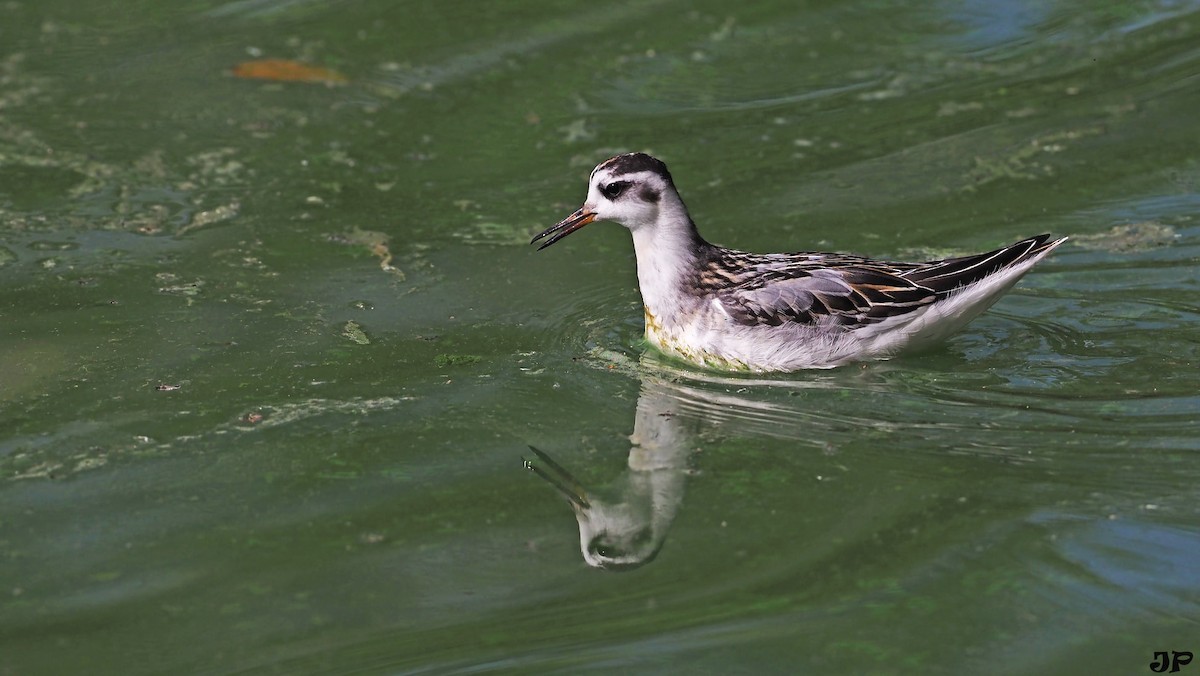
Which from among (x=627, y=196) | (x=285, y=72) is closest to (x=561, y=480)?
(x=627, y=196)

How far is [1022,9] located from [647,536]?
8.02 meters

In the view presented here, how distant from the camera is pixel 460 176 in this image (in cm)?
1092

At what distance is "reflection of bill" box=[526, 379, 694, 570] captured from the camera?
6.55 meters

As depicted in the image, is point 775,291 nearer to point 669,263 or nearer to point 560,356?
point 669,263

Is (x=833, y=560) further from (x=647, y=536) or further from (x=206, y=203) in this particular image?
(x=206, y=203)

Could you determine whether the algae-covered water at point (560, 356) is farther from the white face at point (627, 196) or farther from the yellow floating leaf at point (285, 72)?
the white face at point (627, 196)

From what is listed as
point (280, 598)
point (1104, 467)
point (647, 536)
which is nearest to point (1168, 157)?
point (1104, 467)

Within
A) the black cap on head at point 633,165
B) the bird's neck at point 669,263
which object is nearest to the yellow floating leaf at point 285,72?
the black cap on head at point 633,165

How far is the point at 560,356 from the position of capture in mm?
8430

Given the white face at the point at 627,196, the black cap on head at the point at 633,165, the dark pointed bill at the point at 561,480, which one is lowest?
the dark pointed bill at the point at 561,480

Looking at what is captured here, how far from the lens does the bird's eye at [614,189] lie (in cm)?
858

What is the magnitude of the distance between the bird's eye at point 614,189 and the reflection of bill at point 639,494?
1291mm

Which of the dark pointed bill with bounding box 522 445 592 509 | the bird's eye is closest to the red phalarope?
the bird's eye

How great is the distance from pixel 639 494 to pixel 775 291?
1820 millimetres
